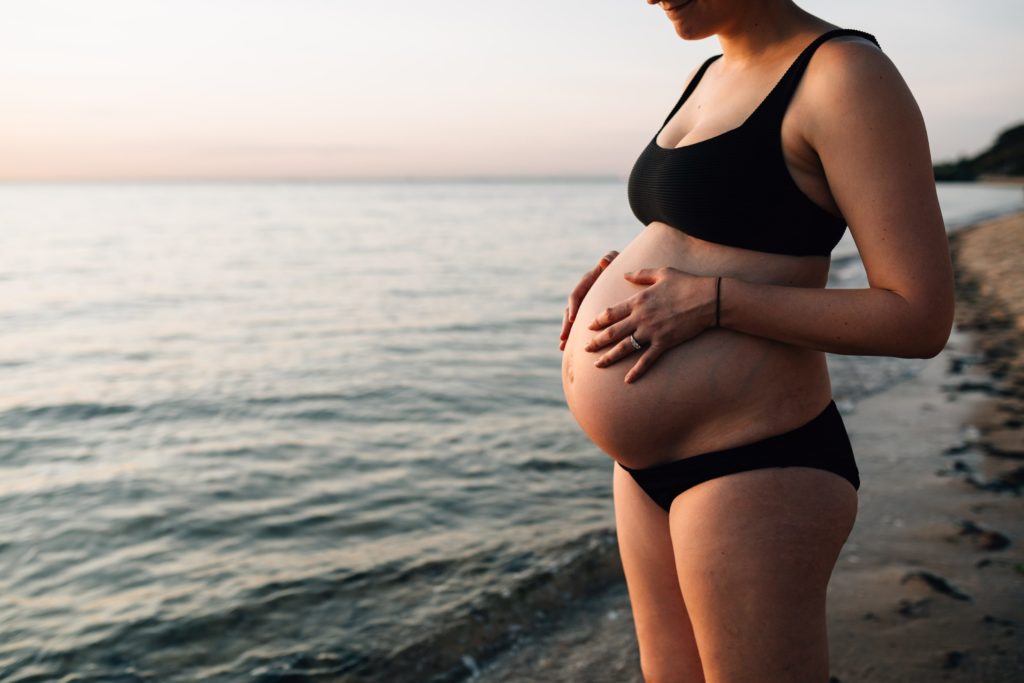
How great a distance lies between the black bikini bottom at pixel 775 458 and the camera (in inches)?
53.7

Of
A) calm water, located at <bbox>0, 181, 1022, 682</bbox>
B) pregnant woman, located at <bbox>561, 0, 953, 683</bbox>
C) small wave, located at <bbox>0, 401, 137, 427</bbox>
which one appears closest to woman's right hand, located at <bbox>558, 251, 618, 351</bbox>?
A: pregnant woman, located at <bbox>561, 0, 953, 683</bbox>

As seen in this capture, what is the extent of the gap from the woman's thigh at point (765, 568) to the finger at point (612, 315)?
0.36 m

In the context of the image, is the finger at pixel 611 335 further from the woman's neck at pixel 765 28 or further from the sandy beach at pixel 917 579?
the sandy beach at pixel 917 579

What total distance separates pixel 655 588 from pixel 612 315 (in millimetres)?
593

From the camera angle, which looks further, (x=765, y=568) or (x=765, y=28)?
(x=765, y=28)

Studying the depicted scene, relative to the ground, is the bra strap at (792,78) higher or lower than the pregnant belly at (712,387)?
higher

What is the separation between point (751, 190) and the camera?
1.32 meters

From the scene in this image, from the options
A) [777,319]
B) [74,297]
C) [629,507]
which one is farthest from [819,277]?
[74,297]

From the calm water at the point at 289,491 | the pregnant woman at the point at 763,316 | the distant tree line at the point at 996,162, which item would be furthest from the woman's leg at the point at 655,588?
the distant tree line at the point at 996,162

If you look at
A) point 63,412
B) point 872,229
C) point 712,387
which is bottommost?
point 63,412

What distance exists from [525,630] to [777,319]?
2847 millimetres

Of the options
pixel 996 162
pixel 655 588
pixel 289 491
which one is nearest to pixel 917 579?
pixel 655 588

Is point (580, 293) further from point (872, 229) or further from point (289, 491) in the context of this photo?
point (289, 491)

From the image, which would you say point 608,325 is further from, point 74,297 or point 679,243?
point 74,297
